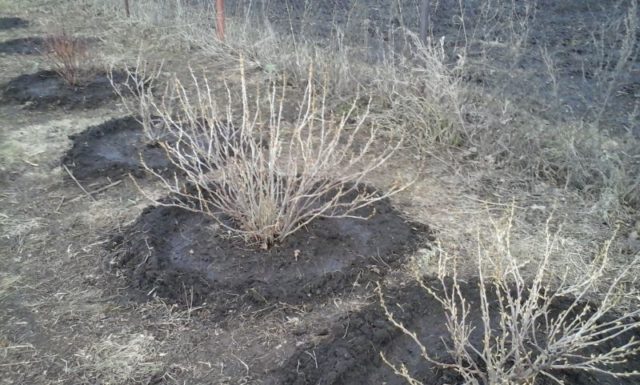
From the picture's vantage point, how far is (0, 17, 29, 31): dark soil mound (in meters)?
8.45

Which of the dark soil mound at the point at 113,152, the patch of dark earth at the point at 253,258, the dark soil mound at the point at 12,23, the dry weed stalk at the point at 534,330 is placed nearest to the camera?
the dry weed stalk at the point at 534,330

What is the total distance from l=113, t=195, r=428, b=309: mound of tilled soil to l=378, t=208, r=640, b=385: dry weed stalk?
362mm

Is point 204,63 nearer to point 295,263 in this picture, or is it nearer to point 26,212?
point 26,212

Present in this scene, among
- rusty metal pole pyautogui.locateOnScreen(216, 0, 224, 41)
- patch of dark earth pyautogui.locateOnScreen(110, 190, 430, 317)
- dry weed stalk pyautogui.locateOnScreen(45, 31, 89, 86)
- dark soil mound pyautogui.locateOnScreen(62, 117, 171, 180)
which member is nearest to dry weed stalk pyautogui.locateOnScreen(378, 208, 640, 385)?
patch of dark earth pyautogui.locateOnScreen(110, 190, 430, 317)

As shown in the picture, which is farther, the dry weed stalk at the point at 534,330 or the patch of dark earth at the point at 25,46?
the patch of dark earth at the point at 25,46

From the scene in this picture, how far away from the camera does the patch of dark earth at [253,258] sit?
9.20 feet

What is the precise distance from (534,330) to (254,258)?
1495 mm

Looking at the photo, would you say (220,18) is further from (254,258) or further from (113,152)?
(254,258)

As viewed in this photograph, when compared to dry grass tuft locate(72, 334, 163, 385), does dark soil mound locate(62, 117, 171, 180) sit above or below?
above

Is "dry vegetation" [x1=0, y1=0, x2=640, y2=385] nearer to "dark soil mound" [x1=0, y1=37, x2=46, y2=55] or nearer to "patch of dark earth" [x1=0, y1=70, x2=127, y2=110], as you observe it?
"patch of dark earth" [x1=0, y1=70, x2=127, y2=110]

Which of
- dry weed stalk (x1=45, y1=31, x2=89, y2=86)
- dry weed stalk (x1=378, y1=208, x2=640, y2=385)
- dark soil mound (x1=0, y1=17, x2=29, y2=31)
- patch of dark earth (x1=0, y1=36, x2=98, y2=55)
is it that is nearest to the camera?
dry weed stalk (x1=378, y1=208, x2=640, y2=385)

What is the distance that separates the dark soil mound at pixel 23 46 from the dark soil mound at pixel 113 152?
282 cm

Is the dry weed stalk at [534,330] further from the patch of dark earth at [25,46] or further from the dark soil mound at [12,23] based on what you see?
the dark soil mound at [12,23]

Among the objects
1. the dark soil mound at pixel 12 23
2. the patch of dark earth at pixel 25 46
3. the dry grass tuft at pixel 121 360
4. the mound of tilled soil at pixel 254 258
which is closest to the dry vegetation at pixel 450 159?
the dry grass tuft at pixel 121 360
